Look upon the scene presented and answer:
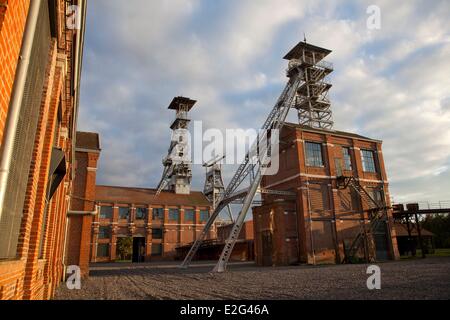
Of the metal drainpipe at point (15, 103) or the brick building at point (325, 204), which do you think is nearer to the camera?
the metal drainpipe at point (15, 103)

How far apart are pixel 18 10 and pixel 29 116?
142 centimetres

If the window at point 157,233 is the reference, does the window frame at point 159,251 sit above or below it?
below

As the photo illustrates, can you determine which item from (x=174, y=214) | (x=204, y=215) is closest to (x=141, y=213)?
(x=174, y=214)

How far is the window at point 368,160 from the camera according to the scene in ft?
89.6

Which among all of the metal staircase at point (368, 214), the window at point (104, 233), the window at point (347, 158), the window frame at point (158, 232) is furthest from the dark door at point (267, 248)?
the window at point (104, 233)

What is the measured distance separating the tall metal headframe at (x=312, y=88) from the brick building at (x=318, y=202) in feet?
21.4

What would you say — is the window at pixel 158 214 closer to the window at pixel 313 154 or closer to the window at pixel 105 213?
the window at pixel 105 213

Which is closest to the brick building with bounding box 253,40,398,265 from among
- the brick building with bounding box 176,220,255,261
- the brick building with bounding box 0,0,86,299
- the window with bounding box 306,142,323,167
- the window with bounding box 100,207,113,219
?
the window with bounding box 306,142,323,167

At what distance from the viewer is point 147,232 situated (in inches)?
1769

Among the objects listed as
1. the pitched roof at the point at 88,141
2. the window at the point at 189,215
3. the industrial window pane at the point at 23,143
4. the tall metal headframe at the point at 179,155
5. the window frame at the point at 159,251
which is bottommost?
the window frame at the point at 159,251

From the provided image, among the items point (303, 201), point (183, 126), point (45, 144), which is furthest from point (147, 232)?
point (45, 144)

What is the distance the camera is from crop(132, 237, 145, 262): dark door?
1724 inches

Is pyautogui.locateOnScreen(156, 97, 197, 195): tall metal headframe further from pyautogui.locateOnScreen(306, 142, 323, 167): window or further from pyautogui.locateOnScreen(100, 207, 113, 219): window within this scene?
pyautogui.locateOnScreen(306, 142, 323, 167): window

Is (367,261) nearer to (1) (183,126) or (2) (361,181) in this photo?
(2) (361,181)
